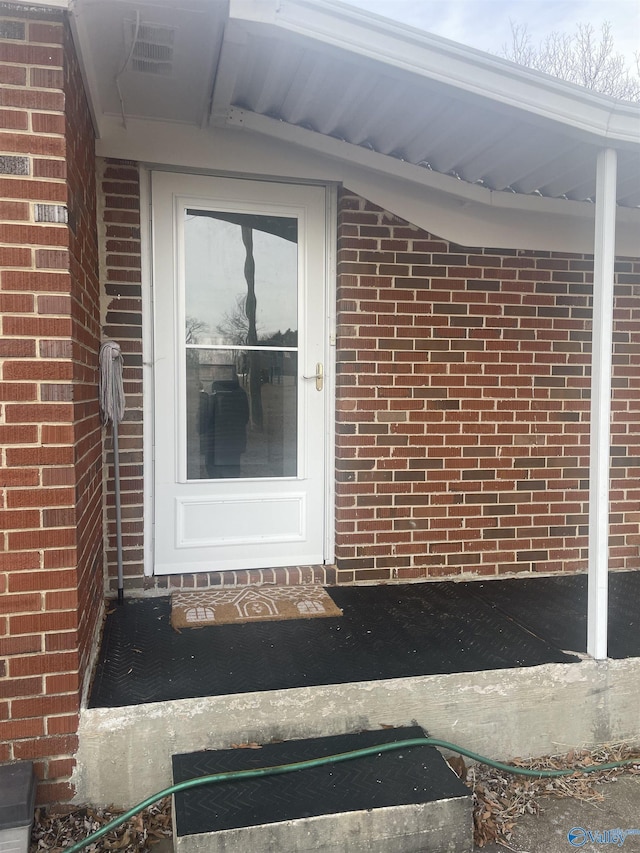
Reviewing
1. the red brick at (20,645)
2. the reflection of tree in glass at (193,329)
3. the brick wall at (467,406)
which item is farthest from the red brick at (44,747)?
the reflection of tree in glass at (193,329)

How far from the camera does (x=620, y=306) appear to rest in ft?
13.8

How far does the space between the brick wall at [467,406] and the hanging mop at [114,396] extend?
131 cm

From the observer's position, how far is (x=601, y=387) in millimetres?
2830

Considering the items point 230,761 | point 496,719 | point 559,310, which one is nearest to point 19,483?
point 230,761

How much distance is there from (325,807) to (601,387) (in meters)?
2.13

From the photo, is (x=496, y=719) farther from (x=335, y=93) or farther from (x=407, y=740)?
(x=335, y=93)

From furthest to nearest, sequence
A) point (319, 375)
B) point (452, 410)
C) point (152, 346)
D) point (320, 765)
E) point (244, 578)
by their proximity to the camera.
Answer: point (452, 410) < point (319, 375) < point (244, 578) < point (152, 346) < point (320, 765)

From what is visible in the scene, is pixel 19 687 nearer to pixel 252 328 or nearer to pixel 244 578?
pixel 244 578

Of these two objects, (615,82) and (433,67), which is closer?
(433,67)

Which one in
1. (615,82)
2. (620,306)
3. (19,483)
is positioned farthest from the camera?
(615,82)

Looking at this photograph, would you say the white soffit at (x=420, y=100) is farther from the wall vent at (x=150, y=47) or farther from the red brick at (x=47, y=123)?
the red brick at (x=47, y=123)

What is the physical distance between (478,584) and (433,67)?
296 cm

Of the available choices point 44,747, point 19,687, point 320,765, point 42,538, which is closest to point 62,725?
point 44,747

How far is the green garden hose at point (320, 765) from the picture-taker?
216 centimetres
